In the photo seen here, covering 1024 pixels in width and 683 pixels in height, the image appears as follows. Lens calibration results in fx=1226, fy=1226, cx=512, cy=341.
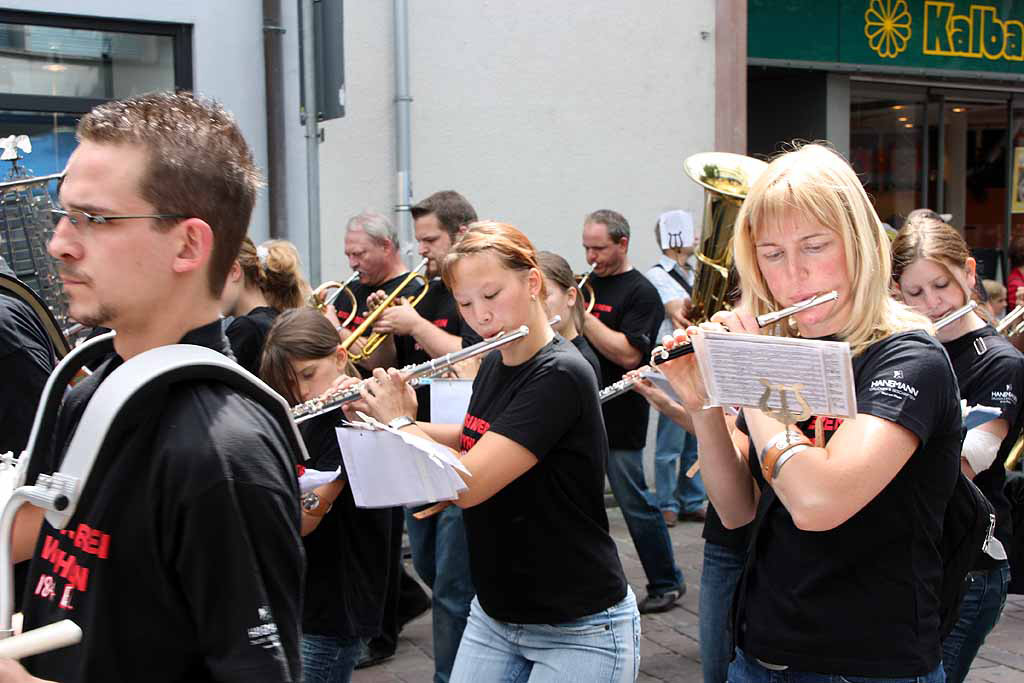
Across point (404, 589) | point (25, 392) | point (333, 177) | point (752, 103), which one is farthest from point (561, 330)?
point (752, 103)

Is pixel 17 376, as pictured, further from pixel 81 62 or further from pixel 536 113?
pixel 536 113

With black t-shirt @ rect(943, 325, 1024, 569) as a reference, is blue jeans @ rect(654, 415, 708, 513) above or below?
below

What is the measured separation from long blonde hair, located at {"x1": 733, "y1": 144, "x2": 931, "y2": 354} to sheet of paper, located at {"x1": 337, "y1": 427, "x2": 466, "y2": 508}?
37.9 inches

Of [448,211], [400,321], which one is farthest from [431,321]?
[448,211]

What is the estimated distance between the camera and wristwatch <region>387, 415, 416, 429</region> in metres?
3.31

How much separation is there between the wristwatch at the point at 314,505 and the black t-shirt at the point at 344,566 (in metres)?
0.08

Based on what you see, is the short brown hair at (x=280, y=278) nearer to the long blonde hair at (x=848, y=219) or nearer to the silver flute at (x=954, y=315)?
the silver flute at (x=954, y=315)

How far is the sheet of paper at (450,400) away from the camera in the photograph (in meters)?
4.05

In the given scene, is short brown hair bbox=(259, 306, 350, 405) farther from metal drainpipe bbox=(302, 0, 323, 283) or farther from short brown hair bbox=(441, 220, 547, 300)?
metal drainpipe bbox=(302, 0, 323, 283)

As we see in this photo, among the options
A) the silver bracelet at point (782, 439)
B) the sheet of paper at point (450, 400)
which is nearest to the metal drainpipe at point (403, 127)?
the sheet of paper at point (450, 400)

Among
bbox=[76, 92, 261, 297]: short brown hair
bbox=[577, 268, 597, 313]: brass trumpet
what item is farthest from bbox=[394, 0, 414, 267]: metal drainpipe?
bbox=[76, 92, 261, 297]: short brown hair

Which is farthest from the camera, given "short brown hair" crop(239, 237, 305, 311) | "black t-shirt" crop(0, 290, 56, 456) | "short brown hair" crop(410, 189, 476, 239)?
"short brown hair" crop(410, 189, 476, 239)

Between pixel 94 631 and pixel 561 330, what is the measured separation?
3.22 m

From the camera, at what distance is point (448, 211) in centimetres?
598
